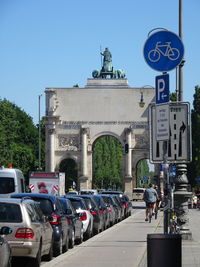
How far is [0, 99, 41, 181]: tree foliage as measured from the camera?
119 metres

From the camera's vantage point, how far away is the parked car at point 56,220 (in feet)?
73.4

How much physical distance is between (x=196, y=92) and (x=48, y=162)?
71.1ft

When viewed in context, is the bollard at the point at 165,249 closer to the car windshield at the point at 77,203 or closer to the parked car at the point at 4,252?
the parked car at the point at 4,252

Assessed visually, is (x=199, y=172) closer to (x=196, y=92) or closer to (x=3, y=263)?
(x=196, y=92)

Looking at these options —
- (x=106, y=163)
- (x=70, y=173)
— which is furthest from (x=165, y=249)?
(x=106, y=163)

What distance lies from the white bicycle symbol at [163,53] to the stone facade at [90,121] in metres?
101

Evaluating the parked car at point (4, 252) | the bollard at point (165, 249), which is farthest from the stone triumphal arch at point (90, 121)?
the bollard at point (165, 249)

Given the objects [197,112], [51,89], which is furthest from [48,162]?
[197,112]

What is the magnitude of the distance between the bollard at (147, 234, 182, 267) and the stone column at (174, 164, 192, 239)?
13571 millimetres

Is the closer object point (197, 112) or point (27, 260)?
point (27, 260)

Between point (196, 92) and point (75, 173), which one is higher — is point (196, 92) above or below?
above

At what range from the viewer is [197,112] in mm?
116938

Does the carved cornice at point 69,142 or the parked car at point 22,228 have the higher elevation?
the carved cornice at point 69,142

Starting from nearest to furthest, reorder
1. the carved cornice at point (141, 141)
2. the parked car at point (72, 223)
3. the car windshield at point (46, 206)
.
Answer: the car windshield at point (46, 206) < the parked car at point (72, 223) < the carved cornice at point (141, 141)
